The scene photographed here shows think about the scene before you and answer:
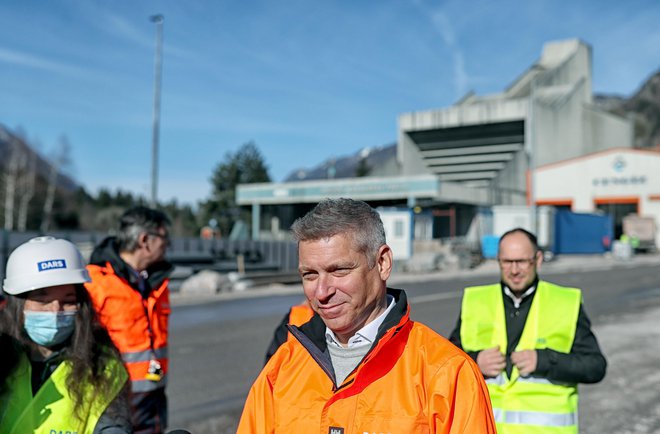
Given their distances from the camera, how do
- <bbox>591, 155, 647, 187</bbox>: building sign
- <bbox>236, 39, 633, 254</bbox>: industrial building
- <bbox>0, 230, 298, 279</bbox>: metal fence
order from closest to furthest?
<bbox>0, 230, 298, 279</bbox>: metal fence
<bbox>236, 39, 633, 254</bbox>: industrial building
<bbox>591, 155, 647, 187</bbox>: building sign

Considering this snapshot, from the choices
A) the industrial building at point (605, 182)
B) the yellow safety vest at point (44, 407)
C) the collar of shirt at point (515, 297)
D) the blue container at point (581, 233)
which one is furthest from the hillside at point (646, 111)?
the yellow safety vest at point (44, 407)

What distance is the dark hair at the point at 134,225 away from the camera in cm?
391

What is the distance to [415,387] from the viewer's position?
5.92ft

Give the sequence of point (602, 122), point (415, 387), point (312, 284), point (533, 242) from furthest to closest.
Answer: point (602, 122)
point (533, 242)
point (312, 284)
point (415, 387)

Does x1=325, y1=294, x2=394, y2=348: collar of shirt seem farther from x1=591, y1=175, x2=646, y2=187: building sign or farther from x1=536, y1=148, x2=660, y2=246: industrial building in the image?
x1=591, y1=175, x2=646, y2=187: building sign

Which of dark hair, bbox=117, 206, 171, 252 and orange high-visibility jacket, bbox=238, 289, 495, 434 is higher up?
dark hair, bbox=117, 206, 171, 252

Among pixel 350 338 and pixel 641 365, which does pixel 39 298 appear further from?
pixel 641 365

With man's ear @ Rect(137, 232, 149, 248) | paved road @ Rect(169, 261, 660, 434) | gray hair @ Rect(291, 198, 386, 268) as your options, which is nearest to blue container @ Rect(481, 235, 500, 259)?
paved road @ Rect(169, 261, 660, 434)

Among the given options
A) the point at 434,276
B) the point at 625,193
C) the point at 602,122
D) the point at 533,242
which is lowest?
the point at 434,276

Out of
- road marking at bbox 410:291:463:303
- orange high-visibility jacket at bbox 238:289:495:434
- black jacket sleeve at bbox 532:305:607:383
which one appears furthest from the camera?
road marking at bbox 410:291:463:303

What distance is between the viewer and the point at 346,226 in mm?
1927

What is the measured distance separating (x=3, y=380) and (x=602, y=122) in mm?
Result: 68328

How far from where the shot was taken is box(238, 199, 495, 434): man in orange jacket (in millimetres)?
1769

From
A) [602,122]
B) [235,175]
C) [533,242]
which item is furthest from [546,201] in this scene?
[533,242]
